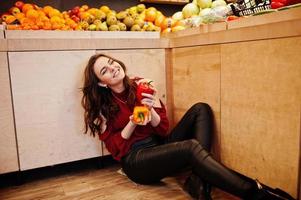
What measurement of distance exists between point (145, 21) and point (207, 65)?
2.72 feet

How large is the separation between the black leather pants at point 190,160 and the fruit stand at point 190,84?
110 mm

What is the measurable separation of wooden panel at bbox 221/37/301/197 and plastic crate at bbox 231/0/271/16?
0.21 metres

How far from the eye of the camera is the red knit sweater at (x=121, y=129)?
58.6 inches

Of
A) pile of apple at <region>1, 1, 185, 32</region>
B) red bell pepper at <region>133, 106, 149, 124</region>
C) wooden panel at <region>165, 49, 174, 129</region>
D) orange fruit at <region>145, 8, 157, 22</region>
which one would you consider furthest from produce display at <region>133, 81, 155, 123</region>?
orange fruit at <region>145, 8, 157, 22</region>

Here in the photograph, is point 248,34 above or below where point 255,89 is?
above

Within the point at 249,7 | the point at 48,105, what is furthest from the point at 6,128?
the point at 249,7

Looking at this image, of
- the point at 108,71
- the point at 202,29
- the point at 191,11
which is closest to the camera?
the point at 108,71

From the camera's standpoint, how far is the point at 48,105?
1564mm

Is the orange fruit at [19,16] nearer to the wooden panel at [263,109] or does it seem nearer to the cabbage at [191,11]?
the cabbage at [191,11]

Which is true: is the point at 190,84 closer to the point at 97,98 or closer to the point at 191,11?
the point at 97,98

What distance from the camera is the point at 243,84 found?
1.31 metres

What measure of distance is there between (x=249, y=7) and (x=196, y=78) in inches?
18.1

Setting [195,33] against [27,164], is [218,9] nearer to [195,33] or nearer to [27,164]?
[195,33]

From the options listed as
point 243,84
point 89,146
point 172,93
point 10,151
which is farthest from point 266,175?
point 10,151
